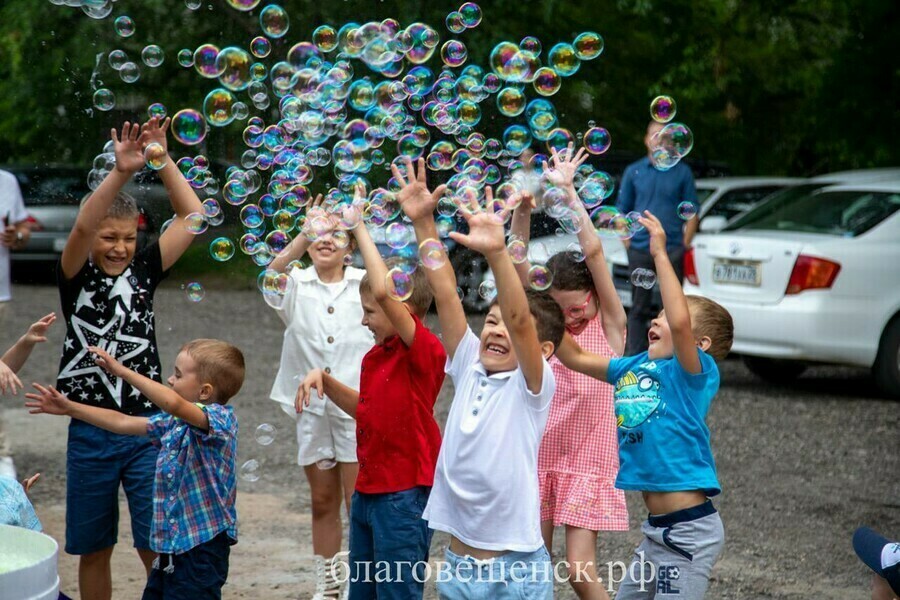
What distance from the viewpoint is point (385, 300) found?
13.3ft

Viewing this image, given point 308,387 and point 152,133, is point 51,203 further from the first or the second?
point 308,387

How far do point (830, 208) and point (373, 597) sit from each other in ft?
22.1

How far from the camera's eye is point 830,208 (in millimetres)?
9867

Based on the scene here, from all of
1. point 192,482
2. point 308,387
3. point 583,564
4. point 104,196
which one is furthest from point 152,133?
point 583,564

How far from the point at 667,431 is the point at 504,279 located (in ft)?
2.73

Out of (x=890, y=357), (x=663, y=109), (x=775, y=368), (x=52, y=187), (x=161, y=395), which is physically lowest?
(x=52, y=187)

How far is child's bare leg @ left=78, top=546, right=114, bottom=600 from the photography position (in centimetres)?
458

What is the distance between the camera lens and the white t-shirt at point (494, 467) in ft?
12.2

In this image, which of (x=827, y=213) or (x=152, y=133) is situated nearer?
(x=152, y=133)

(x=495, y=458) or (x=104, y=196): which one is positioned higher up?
(x=104, y=196)

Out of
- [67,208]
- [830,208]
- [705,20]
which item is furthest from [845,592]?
[67,208]

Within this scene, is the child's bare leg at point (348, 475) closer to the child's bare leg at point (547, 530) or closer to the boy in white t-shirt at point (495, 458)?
the child's bare leg at point (547, 530)

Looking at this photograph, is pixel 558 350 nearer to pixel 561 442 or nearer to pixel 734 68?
pixel 561 442

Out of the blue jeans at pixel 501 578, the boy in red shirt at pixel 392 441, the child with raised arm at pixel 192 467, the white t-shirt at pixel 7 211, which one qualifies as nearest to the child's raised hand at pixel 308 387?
the boy in red shirt at pixel 392 441
